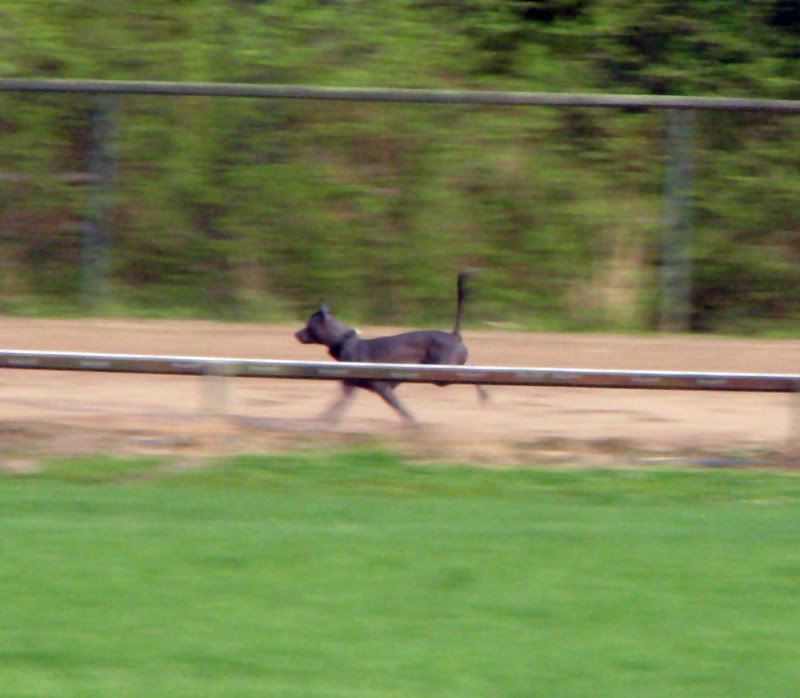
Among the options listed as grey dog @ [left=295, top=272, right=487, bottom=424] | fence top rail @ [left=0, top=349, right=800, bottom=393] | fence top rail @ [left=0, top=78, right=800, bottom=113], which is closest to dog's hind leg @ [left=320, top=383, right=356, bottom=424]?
grey dog @ [left=295, top=272, right=487, bottom=424]

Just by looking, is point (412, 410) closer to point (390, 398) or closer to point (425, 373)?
point (390, 398)

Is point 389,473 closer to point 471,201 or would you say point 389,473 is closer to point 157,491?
point 157,491

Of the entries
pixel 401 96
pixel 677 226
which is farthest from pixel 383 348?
pixel 677 226

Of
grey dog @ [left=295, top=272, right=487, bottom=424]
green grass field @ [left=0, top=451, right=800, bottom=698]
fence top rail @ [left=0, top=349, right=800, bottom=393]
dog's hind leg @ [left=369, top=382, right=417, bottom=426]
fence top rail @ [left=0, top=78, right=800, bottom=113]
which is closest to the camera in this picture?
green grass field @ [left=0, top=451, right=800, bottom=698]

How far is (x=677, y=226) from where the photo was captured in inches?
567

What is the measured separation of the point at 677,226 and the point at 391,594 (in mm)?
9356

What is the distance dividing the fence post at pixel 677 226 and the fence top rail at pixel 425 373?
5.27 m

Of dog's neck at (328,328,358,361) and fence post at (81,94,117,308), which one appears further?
fence post at (81,94,117,308)

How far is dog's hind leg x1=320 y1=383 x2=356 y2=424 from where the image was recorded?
9695mm

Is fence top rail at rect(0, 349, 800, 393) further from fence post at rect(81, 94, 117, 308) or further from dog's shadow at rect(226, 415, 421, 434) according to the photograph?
fence post at rect(81, 94, 117, 308)

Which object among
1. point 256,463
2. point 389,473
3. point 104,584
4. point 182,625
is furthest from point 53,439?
point 182,625

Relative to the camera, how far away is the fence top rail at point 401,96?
46.8 ft

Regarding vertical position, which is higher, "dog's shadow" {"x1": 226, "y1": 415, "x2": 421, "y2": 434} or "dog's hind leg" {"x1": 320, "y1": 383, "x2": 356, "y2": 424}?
"dog's hind leg" {"x1": 320, "y1": 383, "x2": 356, "y2": 424}

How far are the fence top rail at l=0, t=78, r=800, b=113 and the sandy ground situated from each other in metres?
2.48
